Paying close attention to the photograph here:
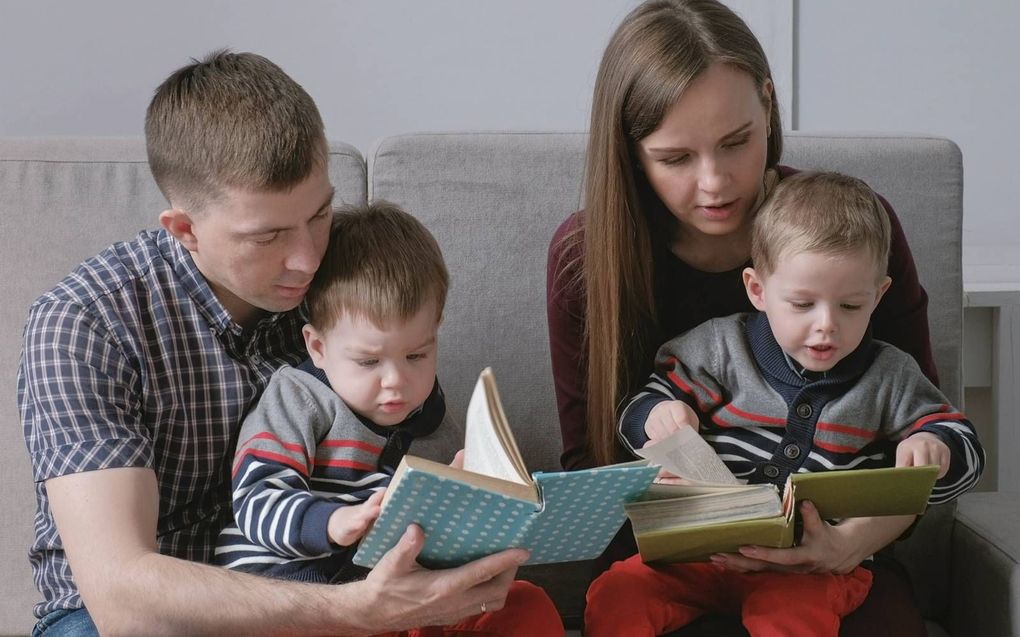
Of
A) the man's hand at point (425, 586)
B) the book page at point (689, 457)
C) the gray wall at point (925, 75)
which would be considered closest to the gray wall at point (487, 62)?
the gray wall at point (925, 75)

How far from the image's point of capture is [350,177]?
1970 mm

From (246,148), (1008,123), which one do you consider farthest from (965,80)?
(246,148)

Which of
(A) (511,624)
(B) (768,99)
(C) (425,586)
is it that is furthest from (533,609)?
(B) (768,99)

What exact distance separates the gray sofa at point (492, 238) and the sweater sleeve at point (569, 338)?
100 mm

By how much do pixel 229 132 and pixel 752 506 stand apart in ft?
2.68

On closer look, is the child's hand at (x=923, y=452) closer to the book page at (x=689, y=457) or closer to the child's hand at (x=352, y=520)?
the book page at (x=689, y=457)

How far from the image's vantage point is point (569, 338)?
187 centimetres

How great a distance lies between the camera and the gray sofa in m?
1.86

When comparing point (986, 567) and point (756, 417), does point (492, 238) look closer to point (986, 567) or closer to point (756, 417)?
point (756, 417)

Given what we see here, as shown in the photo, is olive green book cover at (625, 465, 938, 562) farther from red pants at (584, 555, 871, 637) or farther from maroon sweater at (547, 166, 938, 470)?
maroon sweater at (547, 166, 938, 470)

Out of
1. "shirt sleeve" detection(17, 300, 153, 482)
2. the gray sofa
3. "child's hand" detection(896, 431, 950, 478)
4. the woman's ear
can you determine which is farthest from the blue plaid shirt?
"child's hand" detection(896, 431, 950, 478)

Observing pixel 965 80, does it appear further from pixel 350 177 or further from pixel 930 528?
pixel 350 177

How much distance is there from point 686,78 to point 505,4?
1.00 meters

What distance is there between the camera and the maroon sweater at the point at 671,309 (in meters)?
1.81
